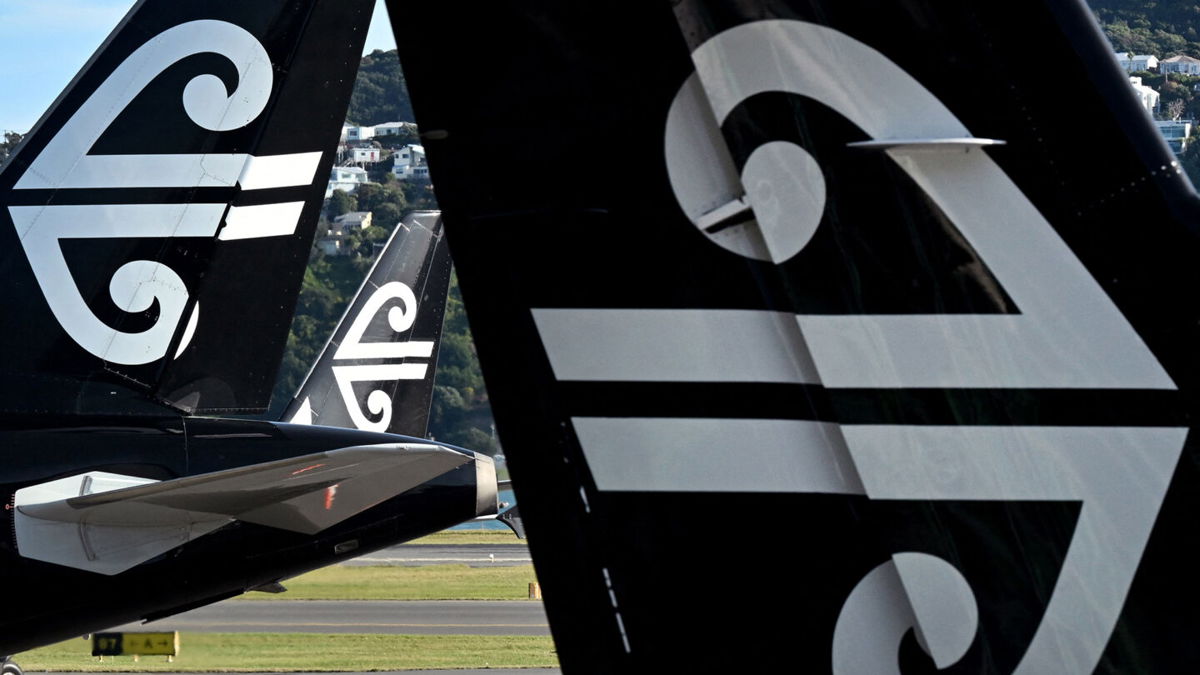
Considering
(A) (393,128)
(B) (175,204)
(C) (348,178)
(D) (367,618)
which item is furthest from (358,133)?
(B) (175,204)

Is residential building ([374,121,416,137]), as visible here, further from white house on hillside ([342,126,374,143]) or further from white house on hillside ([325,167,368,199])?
white house on hillside ([325,167,368,199])

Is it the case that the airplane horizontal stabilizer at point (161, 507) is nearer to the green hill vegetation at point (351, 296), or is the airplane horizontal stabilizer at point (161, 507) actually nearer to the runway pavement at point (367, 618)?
the runway pavement at point (367, 618)

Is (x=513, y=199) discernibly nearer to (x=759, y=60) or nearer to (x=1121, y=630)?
(x=759, y=60)


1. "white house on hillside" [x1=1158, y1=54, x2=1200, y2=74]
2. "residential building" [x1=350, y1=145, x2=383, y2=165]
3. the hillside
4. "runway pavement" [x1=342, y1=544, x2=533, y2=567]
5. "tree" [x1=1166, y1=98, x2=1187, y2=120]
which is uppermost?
"tree" [x1=1166, y1=98, x2=1187, y2=120]

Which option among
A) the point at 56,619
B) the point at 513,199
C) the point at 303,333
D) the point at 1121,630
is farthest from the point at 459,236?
the point at 303,333

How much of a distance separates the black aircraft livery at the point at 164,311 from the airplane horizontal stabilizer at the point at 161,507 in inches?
0.6

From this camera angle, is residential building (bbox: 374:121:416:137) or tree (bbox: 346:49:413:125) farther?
tree (bbox: 346:49:413:125)

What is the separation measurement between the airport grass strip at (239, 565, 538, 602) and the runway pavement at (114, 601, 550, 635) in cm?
29

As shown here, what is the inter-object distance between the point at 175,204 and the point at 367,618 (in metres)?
14.9

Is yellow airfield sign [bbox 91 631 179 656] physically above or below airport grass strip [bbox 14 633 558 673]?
above

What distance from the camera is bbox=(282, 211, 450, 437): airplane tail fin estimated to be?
48.2 feet

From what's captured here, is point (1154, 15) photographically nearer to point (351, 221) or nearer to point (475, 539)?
point (475, 539)

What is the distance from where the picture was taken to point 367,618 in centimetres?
2119

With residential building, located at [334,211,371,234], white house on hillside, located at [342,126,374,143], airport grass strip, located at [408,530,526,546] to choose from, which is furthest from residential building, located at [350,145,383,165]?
airport grass strip, located at [408,530,526,546]
